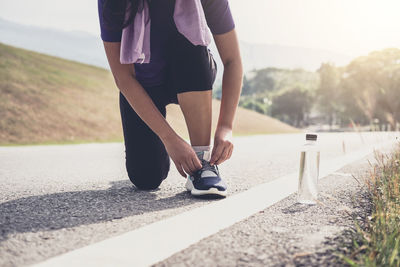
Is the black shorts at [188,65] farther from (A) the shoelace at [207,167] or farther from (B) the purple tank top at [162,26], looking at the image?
(A) the shoelace at [207,167]

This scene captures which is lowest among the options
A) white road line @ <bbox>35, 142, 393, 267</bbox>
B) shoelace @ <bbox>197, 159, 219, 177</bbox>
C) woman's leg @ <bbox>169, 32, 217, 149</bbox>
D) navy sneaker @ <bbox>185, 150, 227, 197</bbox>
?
white road line @ <bbox>35, 142, 393, 267</bbox>

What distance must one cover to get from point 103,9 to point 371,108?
253 centimetres

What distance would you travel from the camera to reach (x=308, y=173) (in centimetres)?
279

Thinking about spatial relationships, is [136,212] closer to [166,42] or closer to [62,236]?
[62,236]

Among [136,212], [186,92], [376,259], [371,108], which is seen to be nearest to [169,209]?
[136,212]

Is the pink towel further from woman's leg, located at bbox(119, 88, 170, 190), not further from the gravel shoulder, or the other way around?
the gravel shoulder

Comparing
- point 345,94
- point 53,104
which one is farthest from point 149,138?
point 345,94

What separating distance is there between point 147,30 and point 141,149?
3.05 ft

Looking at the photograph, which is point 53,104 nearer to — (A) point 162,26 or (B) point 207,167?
(A) point 162,26

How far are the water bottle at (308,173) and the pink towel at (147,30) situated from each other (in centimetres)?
94

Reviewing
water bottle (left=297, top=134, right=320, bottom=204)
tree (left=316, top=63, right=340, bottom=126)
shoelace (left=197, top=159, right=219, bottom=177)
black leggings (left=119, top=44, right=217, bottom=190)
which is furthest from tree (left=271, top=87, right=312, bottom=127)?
shoelace (left=197, top=159, right=219, bottom=177)

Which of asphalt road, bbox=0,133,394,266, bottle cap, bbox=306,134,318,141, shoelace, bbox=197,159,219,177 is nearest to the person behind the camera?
asphalt road, bbox=0,133,394,266

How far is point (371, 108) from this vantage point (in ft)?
12.4

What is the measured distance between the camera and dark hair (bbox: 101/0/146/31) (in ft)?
8.24
